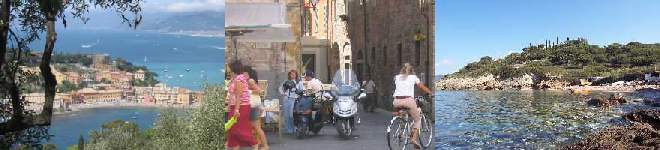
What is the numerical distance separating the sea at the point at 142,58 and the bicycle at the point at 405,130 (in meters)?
1.59

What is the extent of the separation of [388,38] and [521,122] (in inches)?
1715

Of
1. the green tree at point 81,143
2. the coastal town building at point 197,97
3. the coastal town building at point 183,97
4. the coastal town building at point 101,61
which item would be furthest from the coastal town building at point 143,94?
the coastal town building at point 197,97

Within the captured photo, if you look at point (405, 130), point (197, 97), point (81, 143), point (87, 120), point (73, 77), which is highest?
point (73, 77)

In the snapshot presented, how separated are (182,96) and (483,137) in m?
29.3

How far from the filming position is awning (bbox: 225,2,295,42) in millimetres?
5711

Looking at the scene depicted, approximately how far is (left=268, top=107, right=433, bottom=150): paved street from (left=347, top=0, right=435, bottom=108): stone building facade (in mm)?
125

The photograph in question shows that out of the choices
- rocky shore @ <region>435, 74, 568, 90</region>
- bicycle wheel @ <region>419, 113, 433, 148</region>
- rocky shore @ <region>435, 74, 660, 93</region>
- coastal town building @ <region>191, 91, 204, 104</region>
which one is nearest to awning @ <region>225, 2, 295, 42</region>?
bicycle wheel @ <region>419, 113, 433, 148</region>

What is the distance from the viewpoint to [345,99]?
18.4ft

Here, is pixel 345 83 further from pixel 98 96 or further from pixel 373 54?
pixel 98 96

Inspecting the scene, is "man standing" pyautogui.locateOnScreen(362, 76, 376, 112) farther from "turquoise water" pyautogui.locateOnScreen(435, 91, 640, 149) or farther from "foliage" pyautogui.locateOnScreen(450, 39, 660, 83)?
"foliage" pyautogui.locateOnScreen(450, 39, 660, 83)

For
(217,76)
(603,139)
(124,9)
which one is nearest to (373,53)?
(217,76)

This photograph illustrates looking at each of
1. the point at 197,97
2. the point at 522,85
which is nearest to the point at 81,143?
the point at 197,97

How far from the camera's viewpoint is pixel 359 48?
213 inches

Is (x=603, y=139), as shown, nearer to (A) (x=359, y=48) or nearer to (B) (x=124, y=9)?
(B) (x=124, y=9)
